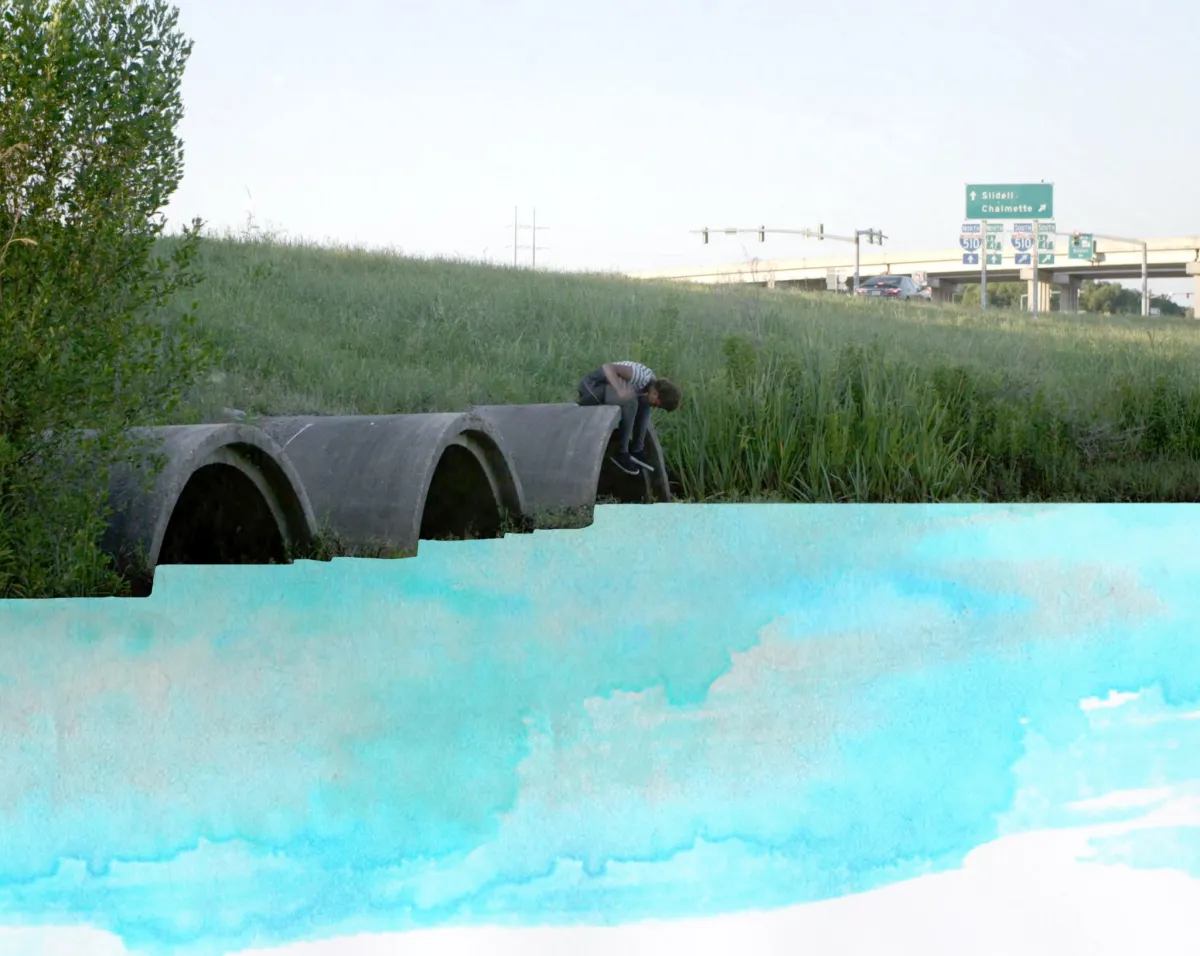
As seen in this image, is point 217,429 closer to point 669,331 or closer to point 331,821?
point 331,821

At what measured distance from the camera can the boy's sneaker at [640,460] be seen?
9.83m

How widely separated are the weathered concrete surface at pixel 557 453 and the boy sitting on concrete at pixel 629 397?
527mm

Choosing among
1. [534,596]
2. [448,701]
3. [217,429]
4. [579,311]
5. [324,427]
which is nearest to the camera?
[448,701]

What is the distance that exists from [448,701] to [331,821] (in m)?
1.04

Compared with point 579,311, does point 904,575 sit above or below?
below

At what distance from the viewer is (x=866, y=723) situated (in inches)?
211

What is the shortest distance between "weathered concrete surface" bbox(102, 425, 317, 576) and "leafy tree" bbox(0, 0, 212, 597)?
0.39ft

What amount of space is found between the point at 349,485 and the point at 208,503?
0.84 metres

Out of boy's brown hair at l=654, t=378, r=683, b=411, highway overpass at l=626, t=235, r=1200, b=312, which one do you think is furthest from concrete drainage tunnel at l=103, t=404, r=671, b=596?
highway overpass at l=626, t=235, r=1200, b=312

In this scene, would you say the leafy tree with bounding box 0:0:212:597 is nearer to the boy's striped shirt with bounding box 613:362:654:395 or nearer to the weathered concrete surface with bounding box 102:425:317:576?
the weathered concrete surface with bounding box 102:425:317:576

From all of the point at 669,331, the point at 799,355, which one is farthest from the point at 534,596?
the point at 669,331

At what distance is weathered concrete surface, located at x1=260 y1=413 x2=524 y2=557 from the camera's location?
22.9ft

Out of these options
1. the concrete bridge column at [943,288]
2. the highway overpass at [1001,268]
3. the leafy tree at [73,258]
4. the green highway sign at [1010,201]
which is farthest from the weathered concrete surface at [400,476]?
the concrete bridge column at [943,288]

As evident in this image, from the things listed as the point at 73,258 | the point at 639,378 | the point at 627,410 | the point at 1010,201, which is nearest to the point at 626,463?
the point at 627,410
